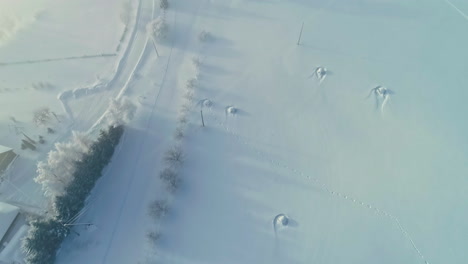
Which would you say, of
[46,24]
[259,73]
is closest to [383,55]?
[259,73]

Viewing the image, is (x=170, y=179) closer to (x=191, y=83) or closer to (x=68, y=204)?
(x=68, y=204)

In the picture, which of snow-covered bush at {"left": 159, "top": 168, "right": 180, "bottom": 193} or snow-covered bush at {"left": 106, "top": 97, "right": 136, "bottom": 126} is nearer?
snow-covered bush at {"left": 159, "top": 168, "right": 180, "bottom": 193}

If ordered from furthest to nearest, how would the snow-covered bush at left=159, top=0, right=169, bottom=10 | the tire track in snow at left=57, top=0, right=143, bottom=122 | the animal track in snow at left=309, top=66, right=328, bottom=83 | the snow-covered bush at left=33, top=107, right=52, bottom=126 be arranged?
the snow-covered bush at left=159, top=0, right=169, bottom=10 < the animal track in snow at left=309, top=66, right=328, bottom=83 < the tire track in snow at left=57, top=0, right=143, bottom=122 < the snow-covered bush at left=33, top=107, right=52, bottom=126

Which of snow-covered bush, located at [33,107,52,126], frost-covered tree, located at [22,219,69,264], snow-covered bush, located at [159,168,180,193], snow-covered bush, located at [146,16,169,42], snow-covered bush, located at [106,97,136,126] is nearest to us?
frost-covered tree, located at [22,219,69,264]

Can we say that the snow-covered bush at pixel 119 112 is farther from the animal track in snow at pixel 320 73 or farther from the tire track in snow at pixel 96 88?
the animal track in snow at pixel 320 73

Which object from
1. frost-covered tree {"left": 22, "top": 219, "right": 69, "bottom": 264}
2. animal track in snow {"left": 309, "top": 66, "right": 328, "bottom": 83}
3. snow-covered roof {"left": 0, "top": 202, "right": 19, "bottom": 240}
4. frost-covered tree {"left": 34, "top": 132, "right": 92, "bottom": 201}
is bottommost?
frost-covered tree {"left": 22, "top": 219, "right": 69, "bottom": 264}

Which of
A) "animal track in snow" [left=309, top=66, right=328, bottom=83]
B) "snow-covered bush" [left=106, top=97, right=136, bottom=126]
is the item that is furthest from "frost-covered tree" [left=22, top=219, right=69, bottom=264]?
"animal track in snow" [left=309, top=66, right=328, bottom=83]

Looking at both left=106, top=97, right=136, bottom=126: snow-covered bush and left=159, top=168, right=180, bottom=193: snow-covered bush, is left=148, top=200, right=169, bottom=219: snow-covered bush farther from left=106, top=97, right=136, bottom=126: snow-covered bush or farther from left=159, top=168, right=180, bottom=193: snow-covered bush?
left=106, top=97, right=136, bottom=126: snow-covered bush
